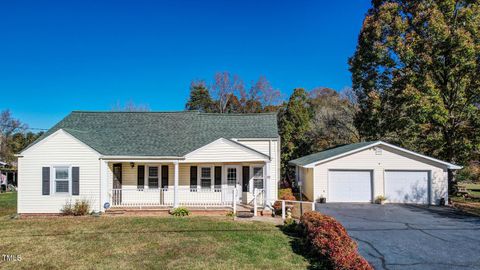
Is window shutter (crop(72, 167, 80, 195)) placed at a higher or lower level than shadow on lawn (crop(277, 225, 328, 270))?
higher

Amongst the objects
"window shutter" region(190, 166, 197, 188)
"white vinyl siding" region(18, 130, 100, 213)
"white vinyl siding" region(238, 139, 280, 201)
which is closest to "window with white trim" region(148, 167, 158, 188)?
"window shutter" region(190, 166, 197, 188)

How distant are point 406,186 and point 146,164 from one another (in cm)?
1548

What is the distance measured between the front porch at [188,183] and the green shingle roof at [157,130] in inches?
36.7

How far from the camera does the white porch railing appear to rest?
15.7 meters

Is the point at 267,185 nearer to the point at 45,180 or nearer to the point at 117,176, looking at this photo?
the point at 117,176

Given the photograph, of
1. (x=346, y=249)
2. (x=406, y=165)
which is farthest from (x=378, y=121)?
(x=346, y=249)

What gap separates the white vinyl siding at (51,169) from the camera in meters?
14.1

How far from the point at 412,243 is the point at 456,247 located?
1202 mm

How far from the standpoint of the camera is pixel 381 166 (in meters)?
18.0

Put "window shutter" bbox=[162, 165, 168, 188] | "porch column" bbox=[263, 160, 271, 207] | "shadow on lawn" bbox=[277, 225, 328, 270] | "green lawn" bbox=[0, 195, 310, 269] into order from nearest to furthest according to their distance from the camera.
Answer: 1. "shadow on lawn" bbox=[277, 225, 328, 270]
2. "green lawn" bbox=[0, 195, 310, 269]
3. "porch column" bbox=[263, 160, 271, 207]
4. "window shutter" bbox=[162, 165, 168, 188]

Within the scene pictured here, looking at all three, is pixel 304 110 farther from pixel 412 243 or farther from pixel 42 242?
pixel 42 242

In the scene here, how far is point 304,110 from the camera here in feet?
96.3

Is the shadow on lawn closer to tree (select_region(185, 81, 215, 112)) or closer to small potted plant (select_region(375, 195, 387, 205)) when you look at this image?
small potted plant (select_region(375, 195, 387, 205))

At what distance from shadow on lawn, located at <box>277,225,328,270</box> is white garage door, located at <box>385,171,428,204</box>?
970 centimetres
